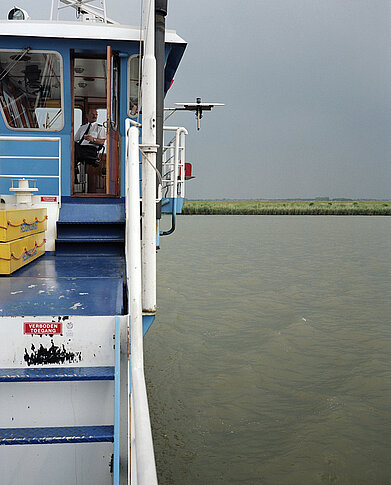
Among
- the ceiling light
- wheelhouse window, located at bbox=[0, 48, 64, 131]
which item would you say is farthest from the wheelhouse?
the ceiling light

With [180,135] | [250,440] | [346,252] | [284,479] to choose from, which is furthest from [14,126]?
[346,252]

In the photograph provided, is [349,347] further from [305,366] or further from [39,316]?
[39,316]

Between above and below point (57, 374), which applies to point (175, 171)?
above

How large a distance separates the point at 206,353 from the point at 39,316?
219 inches

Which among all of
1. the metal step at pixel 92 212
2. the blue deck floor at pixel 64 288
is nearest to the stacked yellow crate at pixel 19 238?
the blue deck floor at pixel 64 288

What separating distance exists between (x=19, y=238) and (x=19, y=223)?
14 cm

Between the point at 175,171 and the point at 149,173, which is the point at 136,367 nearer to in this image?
the point at 149,173

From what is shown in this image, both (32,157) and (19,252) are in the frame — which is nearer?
(19,252)

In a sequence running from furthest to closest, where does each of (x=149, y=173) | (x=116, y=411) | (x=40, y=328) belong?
(x=149, y=173) → (x=40, y=328) → (x=116, y=411)

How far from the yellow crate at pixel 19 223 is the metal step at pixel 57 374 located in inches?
62.4

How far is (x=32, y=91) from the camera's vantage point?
6.60 meters

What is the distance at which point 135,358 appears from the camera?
2.64 meters

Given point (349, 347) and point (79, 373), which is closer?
point (79, 373)

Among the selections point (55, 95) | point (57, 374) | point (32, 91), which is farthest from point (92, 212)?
point (57, 374)
